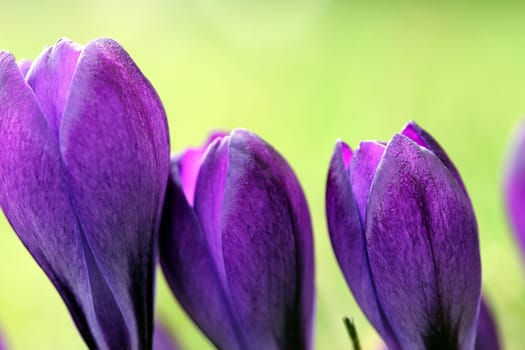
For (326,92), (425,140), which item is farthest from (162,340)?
(326,92)

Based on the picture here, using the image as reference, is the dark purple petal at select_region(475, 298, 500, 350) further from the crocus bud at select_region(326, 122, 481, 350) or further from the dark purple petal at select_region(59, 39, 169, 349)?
the dark purple petal at select_region(59, 39, 169, 349)

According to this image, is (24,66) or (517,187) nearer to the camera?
(24,66)

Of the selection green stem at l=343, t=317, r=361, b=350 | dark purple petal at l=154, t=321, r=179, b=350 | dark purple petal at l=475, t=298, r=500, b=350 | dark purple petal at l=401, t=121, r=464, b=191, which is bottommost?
dark purple petal at l=154, t=321, r=179, b=350

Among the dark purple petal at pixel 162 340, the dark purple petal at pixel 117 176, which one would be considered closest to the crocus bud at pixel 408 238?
the dark purple petal at pixel 117 176

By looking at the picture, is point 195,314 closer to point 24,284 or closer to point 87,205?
point 87,205

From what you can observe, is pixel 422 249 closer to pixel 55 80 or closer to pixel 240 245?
pixel 240 245

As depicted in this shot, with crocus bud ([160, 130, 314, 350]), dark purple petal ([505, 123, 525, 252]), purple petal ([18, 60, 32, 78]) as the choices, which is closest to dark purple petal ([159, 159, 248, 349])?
crocus bud ([160, 130, 314, 350])

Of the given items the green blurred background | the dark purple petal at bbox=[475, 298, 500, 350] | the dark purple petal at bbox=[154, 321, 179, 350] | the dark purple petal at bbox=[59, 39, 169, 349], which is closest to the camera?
the dark purple petal at bbox=[59, 39, 169, 349]
